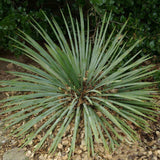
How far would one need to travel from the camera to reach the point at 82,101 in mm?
2070

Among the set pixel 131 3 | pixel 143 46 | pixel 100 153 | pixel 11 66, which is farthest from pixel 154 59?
pixel 11 66

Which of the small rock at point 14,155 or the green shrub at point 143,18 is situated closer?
the small rock at point 14,155

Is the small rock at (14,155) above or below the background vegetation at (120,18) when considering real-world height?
below

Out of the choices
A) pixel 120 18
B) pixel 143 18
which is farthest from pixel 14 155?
pixel 143 18

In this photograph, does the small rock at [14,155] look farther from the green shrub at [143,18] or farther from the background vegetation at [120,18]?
the green shrub at [143,18]

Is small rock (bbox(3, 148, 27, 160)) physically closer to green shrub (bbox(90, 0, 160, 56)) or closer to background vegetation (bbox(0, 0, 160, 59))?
background vegetation (bbox(0, 0, 160, 59))

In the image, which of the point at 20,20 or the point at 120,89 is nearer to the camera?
the point at 120,89

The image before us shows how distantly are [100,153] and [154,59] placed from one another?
5.80ft

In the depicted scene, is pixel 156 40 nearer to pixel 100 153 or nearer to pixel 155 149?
pixel 155 149

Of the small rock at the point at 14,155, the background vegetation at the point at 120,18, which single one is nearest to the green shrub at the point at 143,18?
the background vegetation at the point at 120,18

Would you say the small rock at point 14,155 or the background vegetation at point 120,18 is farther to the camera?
the background vegetation at point 120,18

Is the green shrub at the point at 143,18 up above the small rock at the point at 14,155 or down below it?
above

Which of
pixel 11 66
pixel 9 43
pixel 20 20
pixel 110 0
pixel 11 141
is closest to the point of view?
pixel 11 141

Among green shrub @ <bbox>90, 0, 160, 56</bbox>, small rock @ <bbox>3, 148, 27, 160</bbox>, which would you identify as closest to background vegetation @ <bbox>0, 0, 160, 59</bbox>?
green shrub @ <bbox>90, 0, 160, 56</bbox>
